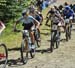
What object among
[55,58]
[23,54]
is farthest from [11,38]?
[23,54]

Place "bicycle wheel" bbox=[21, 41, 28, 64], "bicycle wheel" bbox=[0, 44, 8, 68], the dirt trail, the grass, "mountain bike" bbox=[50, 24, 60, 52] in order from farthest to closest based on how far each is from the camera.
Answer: the grass
"mountain bike" bbox=[50, 24, 60, 52]
the dirt trail
"bicycle wheel" bbox=[21, 41, 28, 64]
"bicycle wheel" bbox=[0, 44, 8, 68]

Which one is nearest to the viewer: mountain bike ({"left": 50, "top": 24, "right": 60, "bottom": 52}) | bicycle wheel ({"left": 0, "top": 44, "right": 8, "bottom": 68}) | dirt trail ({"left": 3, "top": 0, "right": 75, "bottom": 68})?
bicycle wheel ({"left": 0, "top": 44, "right": 8, "bottom": 68})

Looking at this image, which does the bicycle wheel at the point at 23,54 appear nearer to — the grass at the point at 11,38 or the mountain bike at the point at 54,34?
the mountain bike at the point at 54,34

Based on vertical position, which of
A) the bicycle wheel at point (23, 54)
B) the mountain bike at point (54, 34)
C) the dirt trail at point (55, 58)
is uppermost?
the mountain bike at point (54, 34)

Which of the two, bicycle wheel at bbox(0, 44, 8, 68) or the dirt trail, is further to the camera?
the dirt trail

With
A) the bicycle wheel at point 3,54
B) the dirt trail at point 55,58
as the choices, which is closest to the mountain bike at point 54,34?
the dirt trail at point 55,58

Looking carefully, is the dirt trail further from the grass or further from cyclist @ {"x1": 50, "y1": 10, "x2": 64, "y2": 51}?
the grass

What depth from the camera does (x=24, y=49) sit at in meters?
14.7

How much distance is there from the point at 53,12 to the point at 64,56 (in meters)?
2.50

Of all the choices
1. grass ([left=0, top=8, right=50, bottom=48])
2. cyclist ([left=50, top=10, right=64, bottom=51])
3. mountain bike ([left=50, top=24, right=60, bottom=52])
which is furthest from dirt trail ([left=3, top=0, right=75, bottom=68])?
grass ([left=0, top=8, right=50, bottom=48])

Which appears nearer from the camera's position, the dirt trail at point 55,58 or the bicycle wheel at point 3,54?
the bicycle wheel at point 3,54

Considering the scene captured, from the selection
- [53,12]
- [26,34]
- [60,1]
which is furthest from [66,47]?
[60,1]

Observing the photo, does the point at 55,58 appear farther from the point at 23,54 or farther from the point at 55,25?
the point at 55,25

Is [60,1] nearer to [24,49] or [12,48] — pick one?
[12,48]
